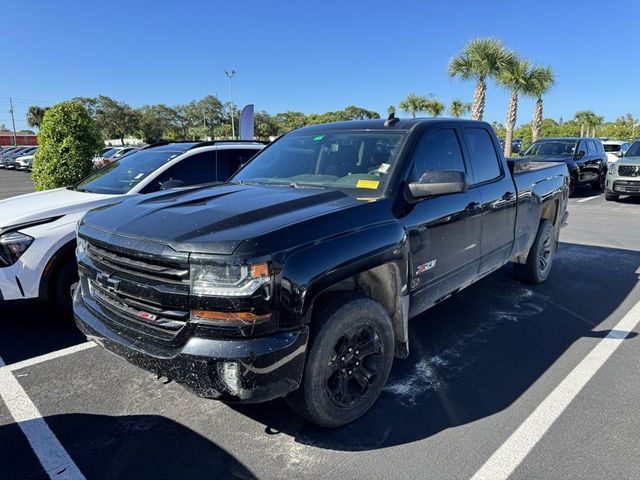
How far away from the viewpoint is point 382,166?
342 centimetres

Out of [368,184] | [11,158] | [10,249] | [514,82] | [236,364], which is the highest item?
[514,82]

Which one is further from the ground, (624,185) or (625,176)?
(625,176)

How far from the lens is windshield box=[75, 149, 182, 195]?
5363 millimetres

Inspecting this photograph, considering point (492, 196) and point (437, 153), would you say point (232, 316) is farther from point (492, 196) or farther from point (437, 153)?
point (492, 196)

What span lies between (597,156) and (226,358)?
58.6ft

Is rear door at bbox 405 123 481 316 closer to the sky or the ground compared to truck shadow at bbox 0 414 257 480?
closer to the sky

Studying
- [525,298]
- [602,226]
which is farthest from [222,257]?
[602,226]

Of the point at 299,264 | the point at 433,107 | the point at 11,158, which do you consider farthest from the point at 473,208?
the point at 433,107

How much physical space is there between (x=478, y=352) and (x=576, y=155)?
1377 cm

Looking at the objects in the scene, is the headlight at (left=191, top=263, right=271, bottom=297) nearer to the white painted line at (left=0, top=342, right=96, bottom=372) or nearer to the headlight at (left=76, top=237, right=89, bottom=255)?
the headlight at (left=76, top=237, right=89, bottom=255)

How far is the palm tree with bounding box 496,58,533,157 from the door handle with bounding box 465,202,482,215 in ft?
69.5

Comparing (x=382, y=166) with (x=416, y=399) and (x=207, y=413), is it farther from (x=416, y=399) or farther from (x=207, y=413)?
(x=207, y=413)

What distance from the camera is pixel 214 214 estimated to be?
2744 mm

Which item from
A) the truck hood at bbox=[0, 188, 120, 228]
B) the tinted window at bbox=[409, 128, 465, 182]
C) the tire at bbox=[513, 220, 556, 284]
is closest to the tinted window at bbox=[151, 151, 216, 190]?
the truck hood at bbox=[0, 188, 120, 228]
